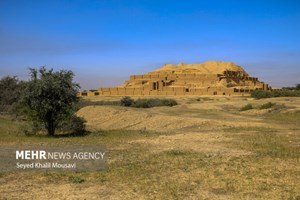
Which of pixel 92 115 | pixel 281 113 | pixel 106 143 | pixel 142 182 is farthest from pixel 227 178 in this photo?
pixel 92 115

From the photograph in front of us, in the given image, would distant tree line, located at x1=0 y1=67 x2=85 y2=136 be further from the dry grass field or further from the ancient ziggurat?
the ancient ziggurat

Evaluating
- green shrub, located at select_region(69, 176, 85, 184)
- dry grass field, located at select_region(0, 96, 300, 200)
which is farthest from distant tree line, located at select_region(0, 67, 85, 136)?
green shrub, located at select_region(69, 176, 85, 184)

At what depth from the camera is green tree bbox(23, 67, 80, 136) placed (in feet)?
50.6

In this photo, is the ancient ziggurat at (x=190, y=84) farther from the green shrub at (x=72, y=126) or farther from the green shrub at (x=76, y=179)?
the green shrub at (x=76, y=179)

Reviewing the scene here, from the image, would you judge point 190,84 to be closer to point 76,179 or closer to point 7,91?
point 7,91

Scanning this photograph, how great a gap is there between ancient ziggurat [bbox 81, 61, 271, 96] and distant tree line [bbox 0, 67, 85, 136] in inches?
1748

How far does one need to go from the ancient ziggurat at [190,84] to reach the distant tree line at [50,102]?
44394 millimetres

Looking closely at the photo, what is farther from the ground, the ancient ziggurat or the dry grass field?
the ancient ziggurat

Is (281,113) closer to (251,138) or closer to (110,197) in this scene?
(251,138)

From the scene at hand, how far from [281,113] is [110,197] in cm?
2067

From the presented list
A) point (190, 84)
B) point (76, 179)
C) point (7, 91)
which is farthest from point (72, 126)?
point (190, 84)

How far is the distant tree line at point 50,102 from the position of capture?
15.5 meters

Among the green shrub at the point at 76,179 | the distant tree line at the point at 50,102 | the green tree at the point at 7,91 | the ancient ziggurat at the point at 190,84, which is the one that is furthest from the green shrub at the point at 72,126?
the ancient ziggurat at the point at 190,84

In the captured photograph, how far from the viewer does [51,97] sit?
1573 centimetres
